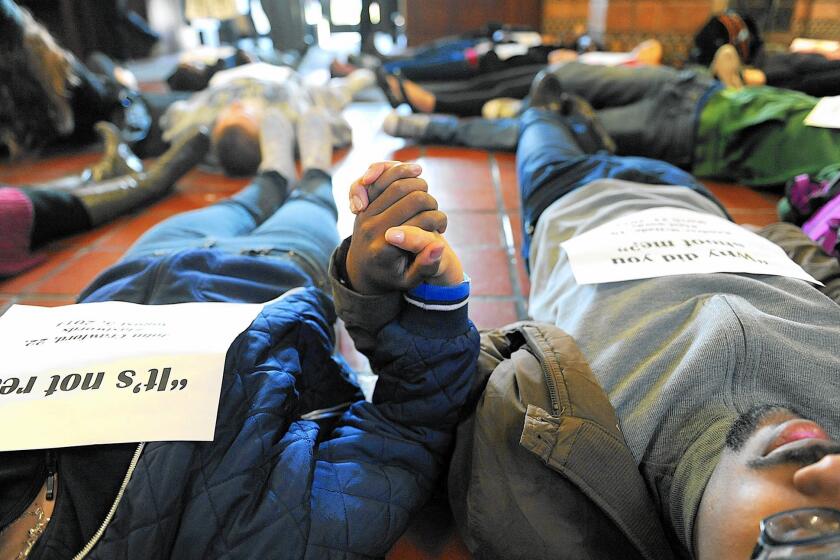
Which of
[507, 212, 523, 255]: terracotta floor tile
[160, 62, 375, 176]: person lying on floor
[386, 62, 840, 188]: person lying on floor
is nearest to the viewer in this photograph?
[507, 212, 523, 255]: terracotta floor tile

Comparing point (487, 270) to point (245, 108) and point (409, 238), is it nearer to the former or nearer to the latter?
point (409, 238)

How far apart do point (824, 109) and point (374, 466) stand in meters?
1.33

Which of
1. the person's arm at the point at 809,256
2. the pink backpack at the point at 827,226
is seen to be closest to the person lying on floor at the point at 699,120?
the pink backpack at the point at 827,226

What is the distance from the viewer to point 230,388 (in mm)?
549

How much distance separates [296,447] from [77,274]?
88 centimetres

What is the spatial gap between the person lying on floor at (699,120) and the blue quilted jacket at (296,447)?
1095 millimetres

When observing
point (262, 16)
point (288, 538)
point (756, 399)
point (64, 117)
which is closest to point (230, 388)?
point (288, 538)

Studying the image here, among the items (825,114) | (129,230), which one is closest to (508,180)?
(825,114)

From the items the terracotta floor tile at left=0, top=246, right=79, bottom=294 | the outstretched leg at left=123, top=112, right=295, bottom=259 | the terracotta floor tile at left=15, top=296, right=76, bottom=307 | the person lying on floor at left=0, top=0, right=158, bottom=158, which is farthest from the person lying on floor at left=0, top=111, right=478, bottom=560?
the person lying on floor at left=0, top=0, right=158, bottom=158

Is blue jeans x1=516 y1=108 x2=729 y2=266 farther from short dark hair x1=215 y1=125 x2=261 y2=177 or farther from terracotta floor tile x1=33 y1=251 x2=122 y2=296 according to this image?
terracotta floor tile x1=33 y1=251 x2=122 y2=296

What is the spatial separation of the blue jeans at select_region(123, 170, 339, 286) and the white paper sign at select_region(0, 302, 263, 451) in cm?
22

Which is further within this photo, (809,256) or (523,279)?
(523,279)

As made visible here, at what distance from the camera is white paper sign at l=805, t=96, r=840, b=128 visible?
1266 millimetres

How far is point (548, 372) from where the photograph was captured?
0.57 meters
